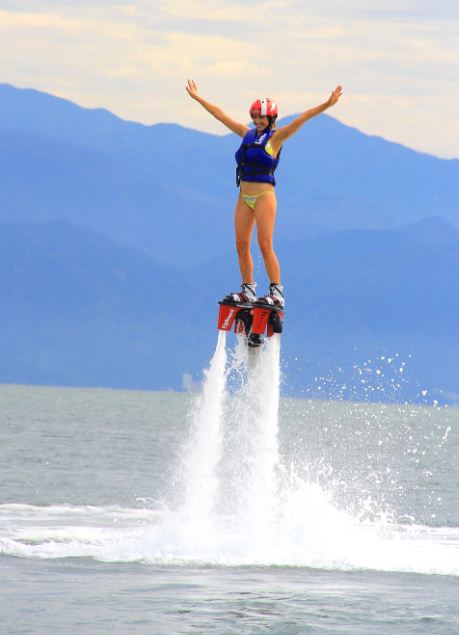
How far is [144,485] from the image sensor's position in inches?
2167

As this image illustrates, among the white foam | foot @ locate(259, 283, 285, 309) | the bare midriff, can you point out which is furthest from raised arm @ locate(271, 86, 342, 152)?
the white foam

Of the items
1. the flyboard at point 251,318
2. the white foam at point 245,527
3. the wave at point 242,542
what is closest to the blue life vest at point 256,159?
the flyboard at point 251,318

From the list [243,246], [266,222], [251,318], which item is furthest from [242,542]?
[266,222]

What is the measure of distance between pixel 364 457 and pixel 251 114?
192ft

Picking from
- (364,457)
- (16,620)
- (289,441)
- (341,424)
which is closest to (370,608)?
(16,620)

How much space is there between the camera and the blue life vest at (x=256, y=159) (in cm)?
2584

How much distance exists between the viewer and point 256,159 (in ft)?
85.1

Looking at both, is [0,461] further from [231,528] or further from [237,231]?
[237,231]

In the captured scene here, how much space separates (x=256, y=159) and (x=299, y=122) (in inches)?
46.0

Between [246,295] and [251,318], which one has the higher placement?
[246,295]

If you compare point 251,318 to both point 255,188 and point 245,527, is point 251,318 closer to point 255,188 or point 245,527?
point 255,188

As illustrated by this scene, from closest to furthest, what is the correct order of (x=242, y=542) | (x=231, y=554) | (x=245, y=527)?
1. (x=231, y=554)
2. (x=242, y=542)
3. (x=245, y=527)

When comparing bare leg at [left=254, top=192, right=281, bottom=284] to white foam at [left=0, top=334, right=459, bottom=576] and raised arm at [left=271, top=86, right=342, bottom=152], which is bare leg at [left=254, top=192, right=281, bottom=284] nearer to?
raised arm at [left=271, top=86, right=342, bottom=152]

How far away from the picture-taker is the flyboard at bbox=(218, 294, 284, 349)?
26.3 m
